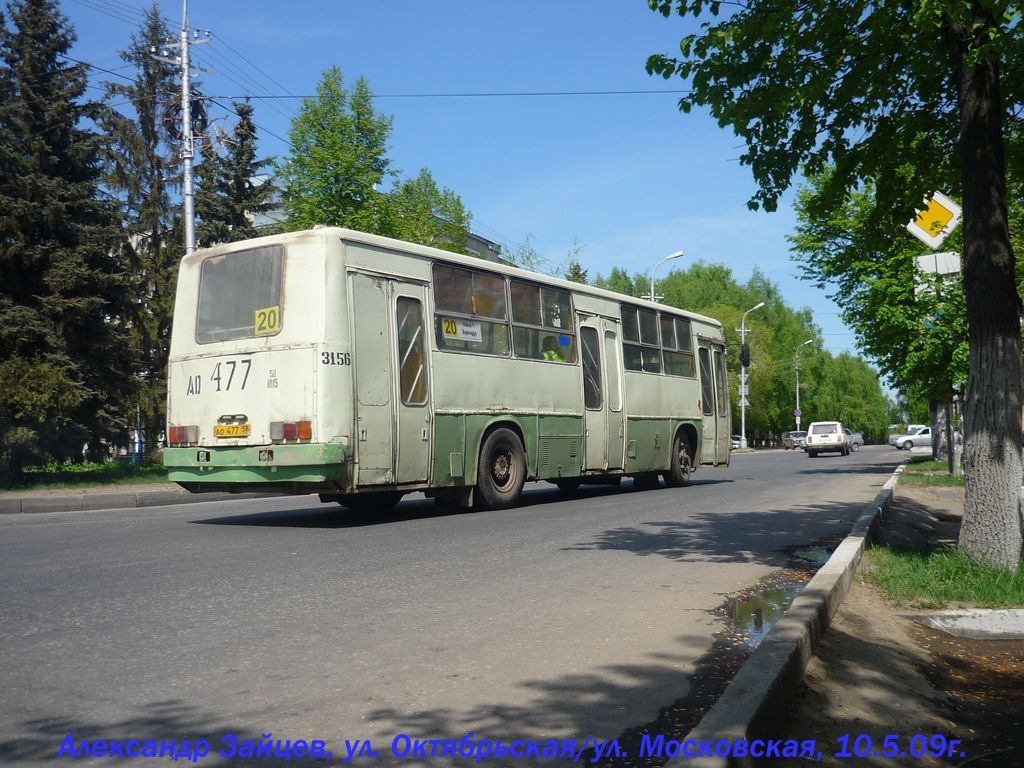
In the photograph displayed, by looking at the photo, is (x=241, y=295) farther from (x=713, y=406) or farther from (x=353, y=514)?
(x=713, y=406)

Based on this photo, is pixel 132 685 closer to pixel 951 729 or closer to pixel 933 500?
pixel 951 729

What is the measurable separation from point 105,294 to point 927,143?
823 inches

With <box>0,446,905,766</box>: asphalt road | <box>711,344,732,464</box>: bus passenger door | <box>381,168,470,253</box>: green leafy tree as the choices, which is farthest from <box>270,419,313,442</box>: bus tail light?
<box>381,168,470,253</box>: green leafy tree

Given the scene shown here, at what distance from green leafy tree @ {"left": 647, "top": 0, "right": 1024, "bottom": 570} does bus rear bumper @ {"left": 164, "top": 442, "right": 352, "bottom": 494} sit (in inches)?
213

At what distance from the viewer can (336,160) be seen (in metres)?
25.5

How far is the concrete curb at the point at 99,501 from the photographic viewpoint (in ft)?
51.4

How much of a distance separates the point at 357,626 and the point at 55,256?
2045cm

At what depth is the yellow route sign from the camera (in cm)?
818

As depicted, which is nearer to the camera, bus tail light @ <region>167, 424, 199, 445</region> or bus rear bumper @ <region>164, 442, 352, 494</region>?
bus rear bumper @ <region>164, 442, 352, 494</region>

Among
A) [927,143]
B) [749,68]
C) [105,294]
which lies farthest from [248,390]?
A: [105,294]

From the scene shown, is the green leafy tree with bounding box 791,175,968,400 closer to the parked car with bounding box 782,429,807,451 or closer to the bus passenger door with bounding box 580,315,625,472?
the bus passenger door with bounding box 580,315,625,472

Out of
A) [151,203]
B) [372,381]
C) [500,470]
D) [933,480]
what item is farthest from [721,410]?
[151,203]

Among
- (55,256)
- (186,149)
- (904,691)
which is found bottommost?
(904,691)

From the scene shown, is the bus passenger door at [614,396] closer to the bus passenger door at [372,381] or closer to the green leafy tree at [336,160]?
the bus passenger door at [372,381]
